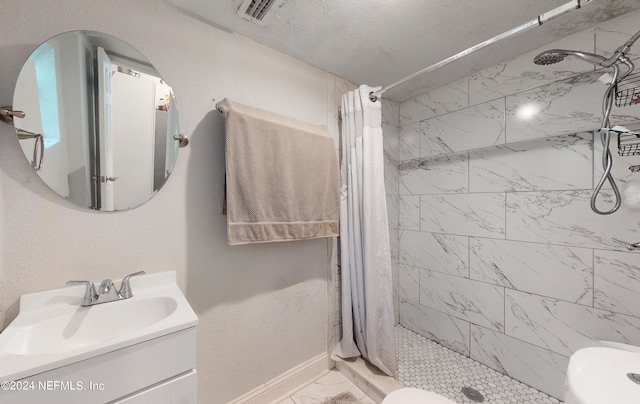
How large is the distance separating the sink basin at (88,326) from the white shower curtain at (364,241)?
111 centimetres

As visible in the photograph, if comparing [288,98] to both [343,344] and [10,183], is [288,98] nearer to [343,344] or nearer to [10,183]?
[10,183]

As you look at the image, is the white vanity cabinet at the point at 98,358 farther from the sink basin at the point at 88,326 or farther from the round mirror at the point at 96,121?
the round mirror at the point at 96,121

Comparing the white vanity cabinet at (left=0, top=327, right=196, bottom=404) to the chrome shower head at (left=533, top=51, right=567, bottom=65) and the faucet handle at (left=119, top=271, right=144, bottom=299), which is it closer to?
the faucet handle at (left=119, top=271, right=144, bottom=299)

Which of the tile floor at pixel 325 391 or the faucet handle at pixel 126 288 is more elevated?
the faucet handle at pixel 126 288

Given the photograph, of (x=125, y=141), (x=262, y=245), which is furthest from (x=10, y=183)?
(x=262, y=245)

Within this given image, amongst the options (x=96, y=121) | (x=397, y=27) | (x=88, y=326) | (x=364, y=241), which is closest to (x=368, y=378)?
(x=364, y=241)

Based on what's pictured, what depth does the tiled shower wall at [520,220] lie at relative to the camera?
4.20 ft

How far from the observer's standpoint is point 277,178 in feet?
4.35

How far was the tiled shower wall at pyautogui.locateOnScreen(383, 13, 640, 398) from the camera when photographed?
1.28m

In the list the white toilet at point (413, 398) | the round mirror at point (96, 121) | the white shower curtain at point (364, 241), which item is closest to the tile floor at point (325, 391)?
the white shower curtain at point (364, 241)

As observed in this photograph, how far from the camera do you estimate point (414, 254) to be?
2.16 meters

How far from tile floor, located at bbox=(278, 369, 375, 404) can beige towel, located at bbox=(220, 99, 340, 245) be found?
0.98 meters

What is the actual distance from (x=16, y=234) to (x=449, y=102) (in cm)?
254

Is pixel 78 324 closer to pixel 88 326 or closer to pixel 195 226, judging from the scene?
pixel 88 326
